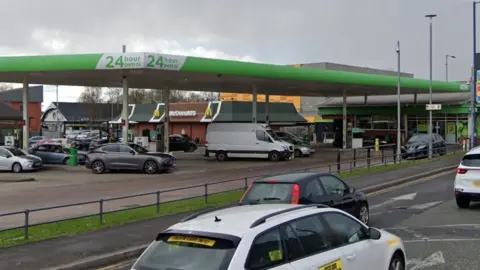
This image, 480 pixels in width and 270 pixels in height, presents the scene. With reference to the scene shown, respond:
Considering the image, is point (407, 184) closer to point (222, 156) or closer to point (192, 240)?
point (192, 240)

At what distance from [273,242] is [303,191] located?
5511 mm

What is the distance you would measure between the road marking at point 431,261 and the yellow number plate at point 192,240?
4.69 m

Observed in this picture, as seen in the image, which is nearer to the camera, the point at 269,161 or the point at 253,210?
the point at 253,210

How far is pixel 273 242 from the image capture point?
5.02 metres

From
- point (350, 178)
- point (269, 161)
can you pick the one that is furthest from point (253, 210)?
point (269, 161)

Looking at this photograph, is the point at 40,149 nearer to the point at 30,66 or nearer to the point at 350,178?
the point at 30,66

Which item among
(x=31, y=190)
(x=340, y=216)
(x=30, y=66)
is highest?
(x=30, y=66)

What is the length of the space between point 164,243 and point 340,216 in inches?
86.0

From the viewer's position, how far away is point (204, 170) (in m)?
30.4

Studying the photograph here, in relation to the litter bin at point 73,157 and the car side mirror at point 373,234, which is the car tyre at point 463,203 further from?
the litter bin at point 73,157

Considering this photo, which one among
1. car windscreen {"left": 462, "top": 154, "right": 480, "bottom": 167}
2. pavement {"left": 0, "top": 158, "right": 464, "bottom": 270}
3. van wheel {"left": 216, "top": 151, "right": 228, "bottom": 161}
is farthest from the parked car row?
van wheel {"left": 216, "top": 151, "right": 228, "bottom": 161}

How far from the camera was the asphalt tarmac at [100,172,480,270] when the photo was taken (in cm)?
888

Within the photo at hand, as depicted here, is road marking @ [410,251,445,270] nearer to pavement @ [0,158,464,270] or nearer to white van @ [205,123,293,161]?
pavement @ [0,158,464,270]

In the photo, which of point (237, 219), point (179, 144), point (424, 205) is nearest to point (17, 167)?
point (179, 144)
